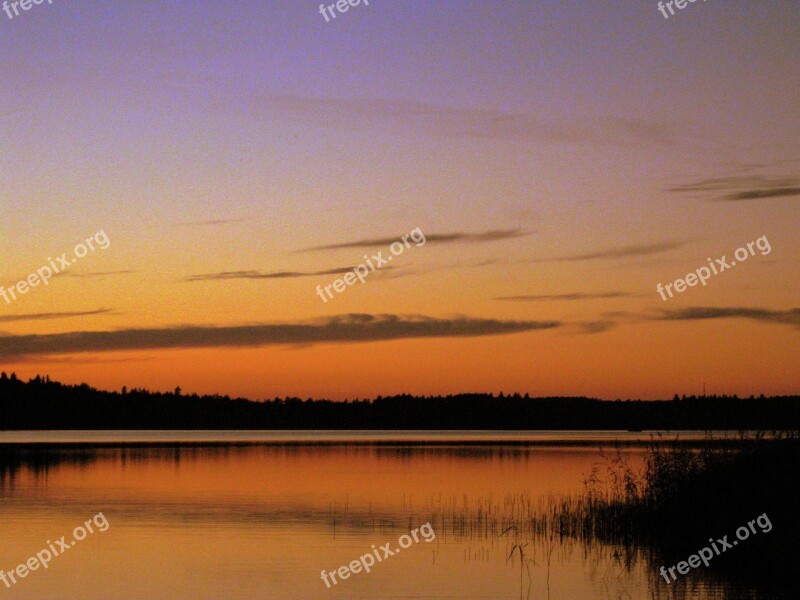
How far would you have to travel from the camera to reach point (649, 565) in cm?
2353

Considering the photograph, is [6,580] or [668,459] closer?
[6,580]

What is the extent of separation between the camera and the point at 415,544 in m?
27.0

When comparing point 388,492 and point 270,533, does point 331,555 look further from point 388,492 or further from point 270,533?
point 388,492

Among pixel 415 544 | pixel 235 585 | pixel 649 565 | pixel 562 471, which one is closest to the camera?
pixel 235 585

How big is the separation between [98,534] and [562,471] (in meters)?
30.8

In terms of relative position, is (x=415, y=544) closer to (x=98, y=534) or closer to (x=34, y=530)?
(x=98, y=534)

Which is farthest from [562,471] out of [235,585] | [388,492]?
[235,585]

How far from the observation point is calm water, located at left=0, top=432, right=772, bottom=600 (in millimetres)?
21797

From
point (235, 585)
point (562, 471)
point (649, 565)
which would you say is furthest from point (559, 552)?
point (562, 471)

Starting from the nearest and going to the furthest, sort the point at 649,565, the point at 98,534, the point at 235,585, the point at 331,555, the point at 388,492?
the point at 235,585 < the point at 649,565 < the point at 331,555 < the point at 98,534 < the point at 388,492

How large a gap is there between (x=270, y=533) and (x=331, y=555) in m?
4.29

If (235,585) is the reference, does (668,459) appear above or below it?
above

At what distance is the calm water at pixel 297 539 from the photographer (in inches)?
858

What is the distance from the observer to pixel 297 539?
28.0 meters
